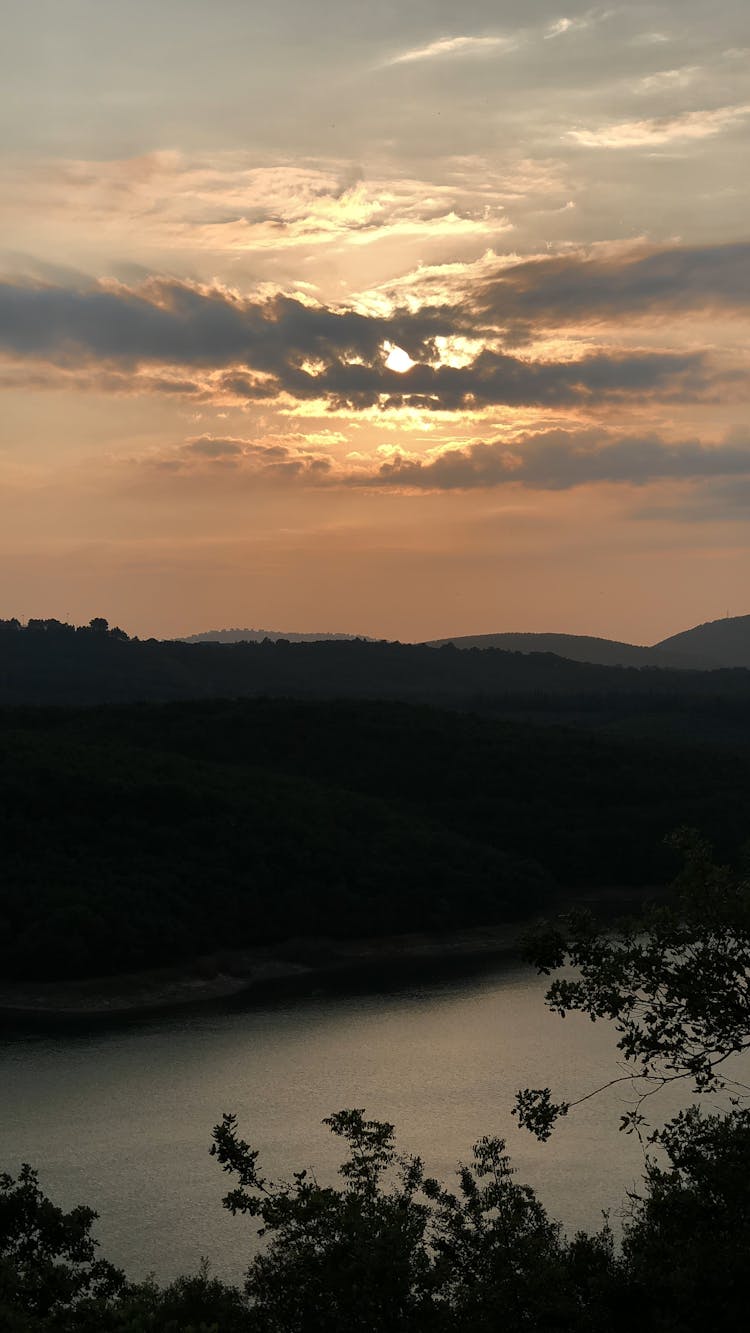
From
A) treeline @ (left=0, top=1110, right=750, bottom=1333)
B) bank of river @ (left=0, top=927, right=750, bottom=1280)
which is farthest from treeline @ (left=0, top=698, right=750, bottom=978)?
treeline @ (left=0, top=1110, right=750, bottom=1333)

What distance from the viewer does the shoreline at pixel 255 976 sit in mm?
69438

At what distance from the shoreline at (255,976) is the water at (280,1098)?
13.4 feet

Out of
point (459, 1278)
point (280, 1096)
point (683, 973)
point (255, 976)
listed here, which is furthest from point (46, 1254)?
point (255, 976)

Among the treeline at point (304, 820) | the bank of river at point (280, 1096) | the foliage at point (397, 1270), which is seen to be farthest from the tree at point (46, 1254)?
the treeline at point (304, 820)

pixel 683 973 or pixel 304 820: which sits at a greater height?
pixel 304 820

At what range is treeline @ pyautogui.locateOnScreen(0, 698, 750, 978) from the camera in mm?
81188

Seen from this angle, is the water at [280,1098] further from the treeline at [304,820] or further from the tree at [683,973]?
the tree at [683,973]

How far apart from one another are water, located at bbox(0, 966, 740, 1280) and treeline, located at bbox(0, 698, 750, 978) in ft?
39.5

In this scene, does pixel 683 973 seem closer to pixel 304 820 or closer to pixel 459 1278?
pixel 459 1278

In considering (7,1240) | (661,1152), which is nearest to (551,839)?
(661,1152)

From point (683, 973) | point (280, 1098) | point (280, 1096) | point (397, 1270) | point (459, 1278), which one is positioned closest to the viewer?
point (683, 973)

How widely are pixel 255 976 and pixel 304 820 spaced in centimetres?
2179

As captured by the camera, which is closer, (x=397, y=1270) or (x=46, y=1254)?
(x=397, y=1270)

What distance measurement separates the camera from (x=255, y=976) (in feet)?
259
